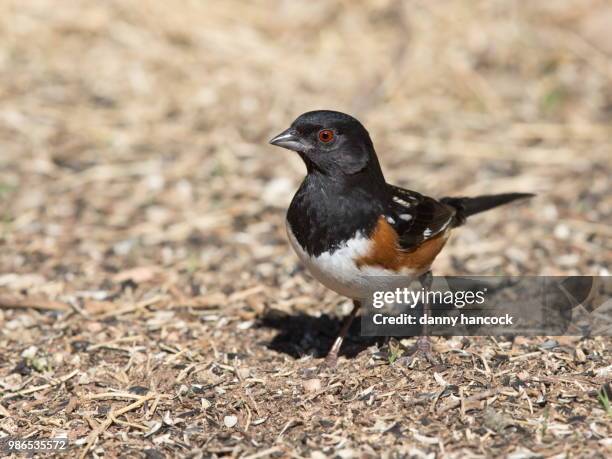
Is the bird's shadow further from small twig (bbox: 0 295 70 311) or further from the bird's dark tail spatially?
small twig (bbox: 0 295 70 311)

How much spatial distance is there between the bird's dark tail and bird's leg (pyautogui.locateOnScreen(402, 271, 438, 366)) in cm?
47

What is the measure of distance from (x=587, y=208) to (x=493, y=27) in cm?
328

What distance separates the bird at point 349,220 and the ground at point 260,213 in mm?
459

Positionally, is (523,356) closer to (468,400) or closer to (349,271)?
(468,400)

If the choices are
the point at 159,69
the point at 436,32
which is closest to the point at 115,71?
the point at 159,69

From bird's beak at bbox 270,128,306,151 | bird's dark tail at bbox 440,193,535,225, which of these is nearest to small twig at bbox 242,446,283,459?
bird's beak at bbox 270,128,306,151

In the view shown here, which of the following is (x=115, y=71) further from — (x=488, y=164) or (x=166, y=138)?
(x=488, y=164)

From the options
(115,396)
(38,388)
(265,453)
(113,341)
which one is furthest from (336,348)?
(38,388)

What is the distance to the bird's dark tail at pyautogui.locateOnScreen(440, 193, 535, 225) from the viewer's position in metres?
4.73

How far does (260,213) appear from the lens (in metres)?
6.22

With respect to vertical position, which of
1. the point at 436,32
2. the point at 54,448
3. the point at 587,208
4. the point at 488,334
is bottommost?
the point at 54,448

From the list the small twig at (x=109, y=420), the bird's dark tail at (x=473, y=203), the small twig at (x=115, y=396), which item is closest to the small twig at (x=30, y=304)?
the small twig at (x=115, y=396)

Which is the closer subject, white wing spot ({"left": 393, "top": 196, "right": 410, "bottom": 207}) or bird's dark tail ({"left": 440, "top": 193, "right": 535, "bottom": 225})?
white wing spot ({"left": 393, "top": 196, "right": 410, "bottom": 207})

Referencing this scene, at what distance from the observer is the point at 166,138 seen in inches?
286
